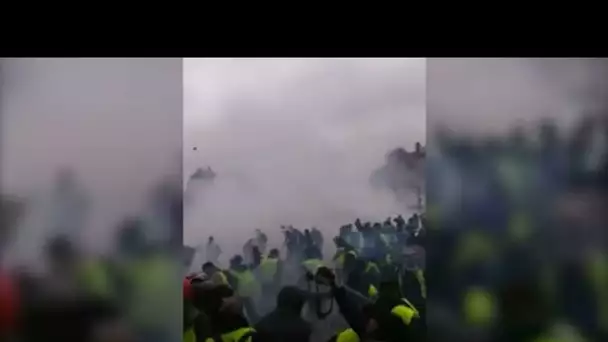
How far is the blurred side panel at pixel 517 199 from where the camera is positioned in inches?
52.0

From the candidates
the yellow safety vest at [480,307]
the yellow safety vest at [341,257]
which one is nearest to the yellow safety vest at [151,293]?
the yellow safety vest at [341,257]

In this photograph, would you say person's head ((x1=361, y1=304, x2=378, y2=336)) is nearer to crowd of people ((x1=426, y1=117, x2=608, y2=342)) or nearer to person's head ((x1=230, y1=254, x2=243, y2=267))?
crowd of people ((x1=426, y1=117, x2=608, y2=342))

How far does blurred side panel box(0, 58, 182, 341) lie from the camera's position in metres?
1.32

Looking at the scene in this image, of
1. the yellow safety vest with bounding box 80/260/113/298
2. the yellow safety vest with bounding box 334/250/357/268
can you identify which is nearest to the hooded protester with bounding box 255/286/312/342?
the yellow safety vest with bounding box 334/250/357/268

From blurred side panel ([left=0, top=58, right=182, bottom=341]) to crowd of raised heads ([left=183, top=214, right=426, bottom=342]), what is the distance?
0.08 meters

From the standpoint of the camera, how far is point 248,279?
1343 mm

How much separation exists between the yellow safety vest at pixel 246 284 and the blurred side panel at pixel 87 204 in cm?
14

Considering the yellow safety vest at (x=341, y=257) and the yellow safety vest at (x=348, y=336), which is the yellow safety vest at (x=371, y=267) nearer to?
the yellow safety vest at (x=341, y=257)

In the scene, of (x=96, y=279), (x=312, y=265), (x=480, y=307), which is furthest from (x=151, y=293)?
(x=480, y=307)

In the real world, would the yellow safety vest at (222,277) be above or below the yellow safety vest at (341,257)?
below

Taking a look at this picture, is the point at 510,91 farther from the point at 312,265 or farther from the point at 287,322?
the point at 287,322

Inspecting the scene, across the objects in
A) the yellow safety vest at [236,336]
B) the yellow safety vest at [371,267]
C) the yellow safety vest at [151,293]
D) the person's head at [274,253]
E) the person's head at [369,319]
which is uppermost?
the person's head at [274,253]

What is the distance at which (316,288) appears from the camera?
1.34m

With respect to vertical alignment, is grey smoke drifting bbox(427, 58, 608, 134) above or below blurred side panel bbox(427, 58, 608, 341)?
above
